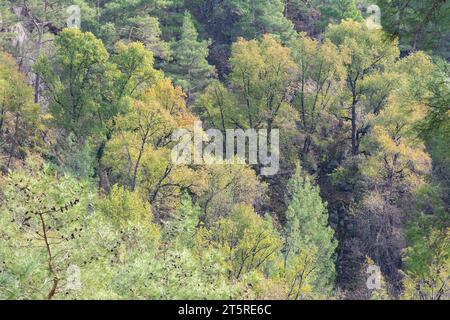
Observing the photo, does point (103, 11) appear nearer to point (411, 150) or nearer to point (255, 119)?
point (255, 119)

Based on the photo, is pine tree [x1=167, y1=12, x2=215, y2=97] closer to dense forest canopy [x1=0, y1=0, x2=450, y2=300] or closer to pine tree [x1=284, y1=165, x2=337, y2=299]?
dense forest canopy [x1=0, y1=0, x2=450, y2=300]

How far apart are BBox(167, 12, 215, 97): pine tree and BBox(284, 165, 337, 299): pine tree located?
9341mm

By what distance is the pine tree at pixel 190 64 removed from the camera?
37.1 metres

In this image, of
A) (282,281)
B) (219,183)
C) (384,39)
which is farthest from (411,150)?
(384,39)

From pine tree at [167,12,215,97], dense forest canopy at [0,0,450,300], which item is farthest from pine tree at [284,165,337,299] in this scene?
pine tree at [167,12,215,97]

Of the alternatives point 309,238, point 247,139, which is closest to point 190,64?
point 247,139

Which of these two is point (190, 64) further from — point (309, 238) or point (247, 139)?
point (309, 238)

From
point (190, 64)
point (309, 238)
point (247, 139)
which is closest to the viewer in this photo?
point (309, 238)

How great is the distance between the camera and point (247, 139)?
34969 mm

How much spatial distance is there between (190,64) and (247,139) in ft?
17.5

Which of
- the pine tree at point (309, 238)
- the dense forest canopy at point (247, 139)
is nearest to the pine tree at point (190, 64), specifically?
the dense forest canopy at point (247, 139)

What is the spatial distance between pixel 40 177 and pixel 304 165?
26.8 m

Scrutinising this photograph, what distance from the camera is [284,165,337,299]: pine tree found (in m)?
25.1

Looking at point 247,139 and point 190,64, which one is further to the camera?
point 190,64
